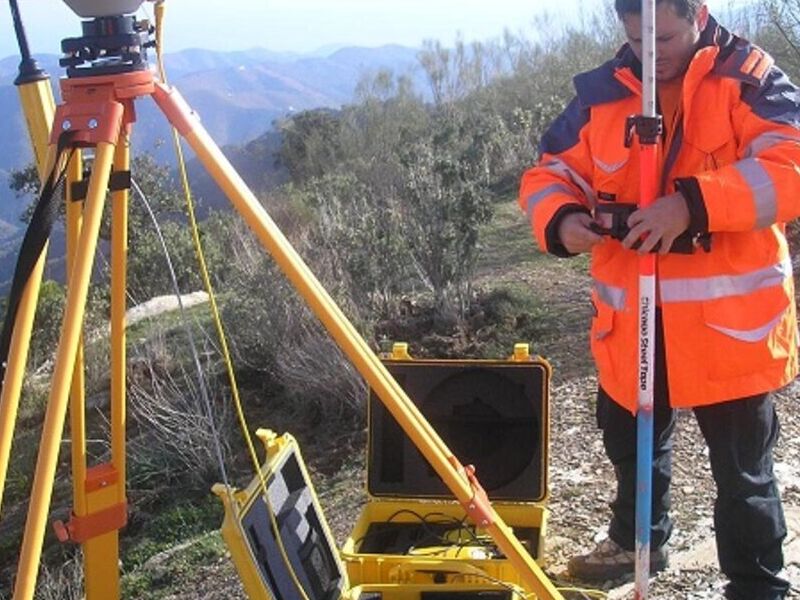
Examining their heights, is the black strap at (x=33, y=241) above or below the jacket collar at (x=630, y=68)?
below

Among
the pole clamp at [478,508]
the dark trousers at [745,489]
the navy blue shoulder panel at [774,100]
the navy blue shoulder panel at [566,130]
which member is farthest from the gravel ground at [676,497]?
the navy blue shoulder panel at [774,100]

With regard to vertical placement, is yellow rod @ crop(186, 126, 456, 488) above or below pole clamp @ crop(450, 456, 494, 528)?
above

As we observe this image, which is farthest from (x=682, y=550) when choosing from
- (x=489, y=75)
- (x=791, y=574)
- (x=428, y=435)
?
(x=489, y=75)

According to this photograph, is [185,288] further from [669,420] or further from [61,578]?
[669,420]

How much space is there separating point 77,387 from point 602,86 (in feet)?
4.83

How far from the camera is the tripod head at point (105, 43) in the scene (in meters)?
1.92

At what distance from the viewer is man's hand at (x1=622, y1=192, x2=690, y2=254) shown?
226 centimetres

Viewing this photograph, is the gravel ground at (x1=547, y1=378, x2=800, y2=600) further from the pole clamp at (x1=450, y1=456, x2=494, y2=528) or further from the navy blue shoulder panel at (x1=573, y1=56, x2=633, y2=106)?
the navy blue shoulder panel at (x1=573, y1=56, x2=633, y2=106)

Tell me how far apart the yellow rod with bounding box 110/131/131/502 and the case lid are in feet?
3.69

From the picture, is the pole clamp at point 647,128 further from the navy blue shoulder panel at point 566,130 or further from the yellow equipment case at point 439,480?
the yellow equipment case at point 439,480

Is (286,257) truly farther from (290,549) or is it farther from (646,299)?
(290,549)

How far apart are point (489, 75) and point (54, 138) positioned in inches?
1476

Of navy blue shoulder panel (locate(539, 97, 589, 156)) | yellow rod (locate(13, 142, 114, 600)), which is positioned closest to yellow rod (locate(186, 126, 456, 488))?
yellow rod (locate(13, 142, 114, 600))

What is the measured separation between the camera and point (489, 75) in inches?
1506
